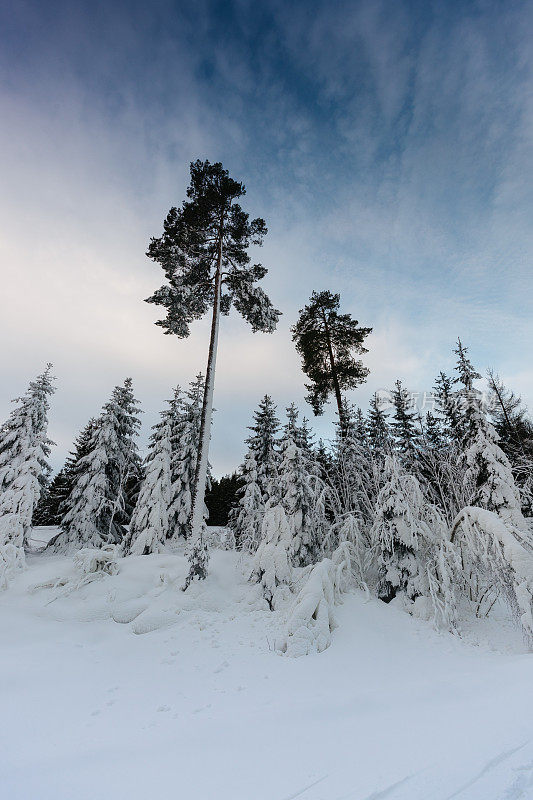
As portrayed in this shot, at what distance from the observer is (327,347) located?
1812cm

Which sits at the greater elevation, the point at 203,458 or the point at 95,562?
the point at 203,458

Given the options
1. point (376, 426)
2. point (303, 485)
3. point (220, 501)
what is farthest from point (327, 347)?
point (220, 501)

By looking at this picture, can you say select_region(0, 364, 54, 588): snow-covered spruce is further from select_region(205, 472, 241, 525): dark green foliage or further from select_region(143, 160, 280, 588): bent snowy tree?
select_region(205, 472, 241, 525): dark green foliage

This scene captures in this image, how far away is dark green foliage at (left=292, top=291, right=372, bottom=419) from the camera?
57.5 feet

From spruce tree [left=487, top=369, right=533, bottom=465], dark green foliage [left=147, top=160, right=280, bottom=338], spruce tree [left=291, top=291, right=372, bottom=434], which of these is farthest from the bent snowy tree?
spruce tree [left=487, top=369, right=533, bottom=465]

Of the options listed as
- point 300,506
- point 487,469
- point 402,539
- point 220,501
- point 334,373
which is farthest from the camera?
point 220,501


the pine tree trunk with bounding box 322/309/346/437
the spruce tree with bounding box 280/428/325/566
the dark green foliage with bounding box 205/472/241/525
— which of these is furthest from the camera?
the dark green foliage with bounding box 205/472/241/525

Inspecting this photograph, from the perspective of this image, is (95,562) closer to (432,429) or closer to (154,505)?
(154,505)

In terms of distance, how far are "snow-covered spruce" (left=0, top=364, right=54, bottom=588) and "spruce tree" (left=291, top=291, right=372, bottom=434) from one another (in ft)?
45.4

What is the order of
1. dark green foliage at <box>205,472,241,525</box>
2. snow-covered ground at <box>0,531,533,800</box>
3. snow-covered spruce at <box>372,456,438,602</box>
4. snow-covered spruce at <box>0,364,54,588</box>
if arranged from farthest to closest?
dark green foliage at <box>205,472,241,525</box> → snow-covered spruce at <box>0,364,54,588</box> → snow-covered spruce at <box>372,456,438,602</box> → snow-covered ground at <box>0,531,533,800</box>

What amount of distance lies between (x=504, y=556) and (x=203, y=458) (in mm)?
8101

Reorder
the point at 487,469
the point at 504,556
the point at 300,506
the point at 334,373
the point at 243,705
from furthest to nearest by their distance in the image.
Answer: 1. the point at 334,373
2. the point at 487,469
3. the point at 300,506
4. the point at 504,556
5. the point at 243,705

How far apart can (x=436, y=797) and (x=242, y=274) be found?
14.5m

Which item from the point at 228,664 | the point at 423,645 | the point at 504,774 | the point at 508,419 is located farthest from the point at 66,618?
the point at 508,419
